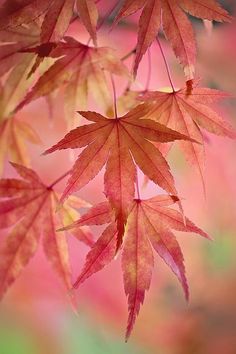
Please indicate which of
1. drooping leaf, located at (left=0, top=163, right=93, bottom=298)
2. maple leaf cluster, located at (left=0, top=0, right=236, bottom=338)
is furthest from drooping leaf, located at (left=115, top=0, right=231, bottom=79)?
drooping leaf, located at (left=0, top=163, right=93, bottom=298)

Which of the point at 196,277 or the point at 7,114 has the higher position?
the point at 7,114

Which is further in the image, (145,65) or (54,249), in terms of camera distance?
(145,65)


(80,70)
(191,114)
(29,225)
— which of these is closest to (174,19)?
(191,114)

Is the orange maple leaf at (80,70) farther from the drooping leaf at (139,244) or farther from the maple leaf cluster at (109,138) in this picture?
the drooping leaf at (139,244)

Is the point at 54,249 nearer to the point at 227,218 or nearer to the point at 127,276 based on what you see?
the point at 127,276

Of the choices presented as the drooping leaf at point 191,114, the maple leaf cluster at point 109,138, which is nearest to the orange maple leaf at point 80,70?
the maple leaf cluster at point 109,138

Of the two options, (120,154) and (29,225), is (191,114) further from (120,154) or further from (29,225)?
(29,225)

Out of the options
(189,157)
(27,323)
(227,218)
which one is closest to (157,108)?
(189,157)
